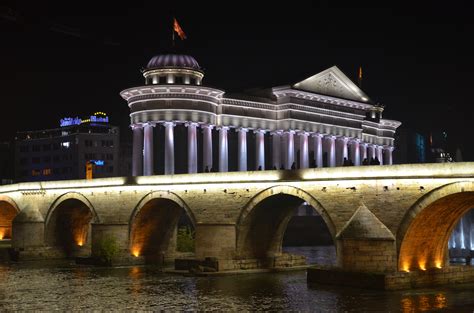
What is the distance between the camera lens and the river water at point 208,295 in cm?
2911

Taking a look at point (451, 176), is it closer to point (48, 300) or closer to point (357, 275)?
point (357, 275)

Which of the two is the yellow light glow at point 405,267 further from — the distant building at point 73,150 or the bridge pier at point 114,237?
the distant building at point 73,150

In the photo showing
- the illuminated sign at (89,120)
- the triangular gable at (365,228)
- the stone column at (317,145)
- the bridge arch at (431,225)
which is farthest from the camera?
the illuminated sign at (89,120)

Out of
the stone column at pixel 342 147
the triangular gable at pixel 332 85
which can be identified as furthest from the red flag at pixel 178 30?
the stone column at pixel 342 147

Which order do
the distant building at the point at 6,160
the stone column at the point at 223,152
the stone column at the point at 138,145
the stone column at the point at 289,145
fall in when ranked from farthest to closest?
the distant building at the point at 6,160
the stone column at the point at 289,145
the stone column at the point at 223,152
the stone column at the point at 138,145

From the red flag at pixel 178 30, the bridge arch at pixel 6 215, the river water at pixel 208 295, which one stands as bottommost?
the river water at pixel 208 295

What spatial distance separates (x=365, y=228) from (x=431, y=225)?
134 inches

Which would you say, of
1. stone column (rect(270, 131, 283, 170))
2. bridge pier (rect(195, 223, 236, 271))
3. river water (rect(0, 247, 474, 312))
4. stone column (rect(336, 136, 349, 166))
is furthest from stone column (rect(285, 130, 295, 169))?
bridge pier (rect(195, 223, 236, 271))

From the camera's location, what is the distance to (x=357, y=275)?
32594 millimetres

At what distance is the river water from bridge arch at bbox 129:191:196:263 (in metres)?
6.12

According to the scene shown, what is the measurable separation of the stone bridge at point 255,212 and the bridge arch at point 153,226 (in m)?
0.07

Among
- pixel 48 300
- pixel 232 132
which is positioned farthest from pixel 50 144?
pixel 48 300

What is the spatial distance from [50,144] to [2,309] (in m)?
84.2

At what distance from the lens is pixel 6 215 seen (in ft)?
229
